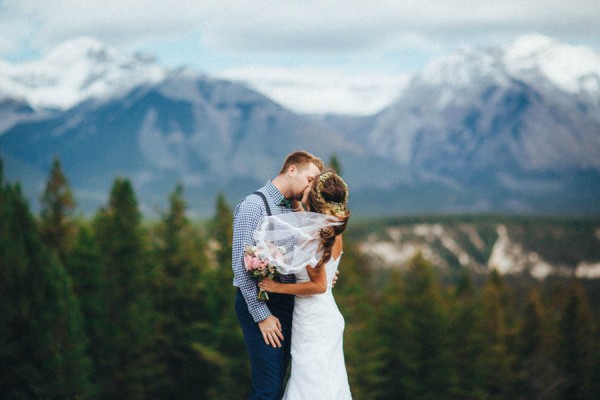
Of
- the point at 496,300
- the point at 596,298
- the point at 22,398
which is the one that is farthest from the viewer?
the point at 596,298

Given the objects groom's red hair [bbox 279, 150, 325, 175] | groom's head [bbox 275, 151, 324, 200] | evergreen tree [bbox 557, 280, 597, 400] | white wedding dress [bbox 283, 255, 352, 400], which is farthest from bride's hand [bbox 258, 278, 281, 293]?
evergreen tree [bbox 557, 280, 597, 400]

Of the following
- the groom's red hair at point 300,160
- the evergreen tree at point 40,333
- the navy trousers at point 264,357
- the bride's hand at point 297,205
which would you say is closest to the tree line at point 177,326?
the evergreen tree at point 40,333

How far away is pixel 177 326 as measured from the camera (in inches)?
1409

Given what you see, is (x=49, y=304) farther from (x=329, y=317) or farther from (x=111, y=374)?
(x=329, y=317)

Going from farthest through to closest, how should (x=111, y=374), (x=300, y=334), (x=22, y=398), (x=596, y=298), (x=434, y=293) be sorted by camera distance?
(x=596, y=298) < (x=434, y=293) < (x=111, y=374) < (x=22, y=398) < (x=300, y=334)

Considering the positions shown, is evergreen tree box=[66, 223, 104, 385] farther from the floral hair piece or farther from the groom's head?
the floral hair piece

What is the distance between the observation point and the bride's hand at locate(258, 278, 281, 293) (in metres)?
5.80

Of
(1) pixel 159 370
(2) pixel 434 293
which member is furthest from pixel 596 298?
(1) pixel 159 370

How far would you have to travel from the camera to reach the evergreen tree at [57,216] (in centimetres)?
4306

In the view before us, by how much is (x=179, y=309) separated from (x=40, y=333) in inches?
395

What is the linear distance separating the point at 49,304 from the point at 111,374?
756cm

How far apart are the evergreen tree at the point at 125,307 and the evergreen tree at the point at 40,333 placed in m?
5.01

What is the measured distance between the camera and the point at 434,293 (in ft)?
133

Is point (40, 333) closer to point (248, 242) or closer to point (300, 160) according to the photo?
point (248, 242)
